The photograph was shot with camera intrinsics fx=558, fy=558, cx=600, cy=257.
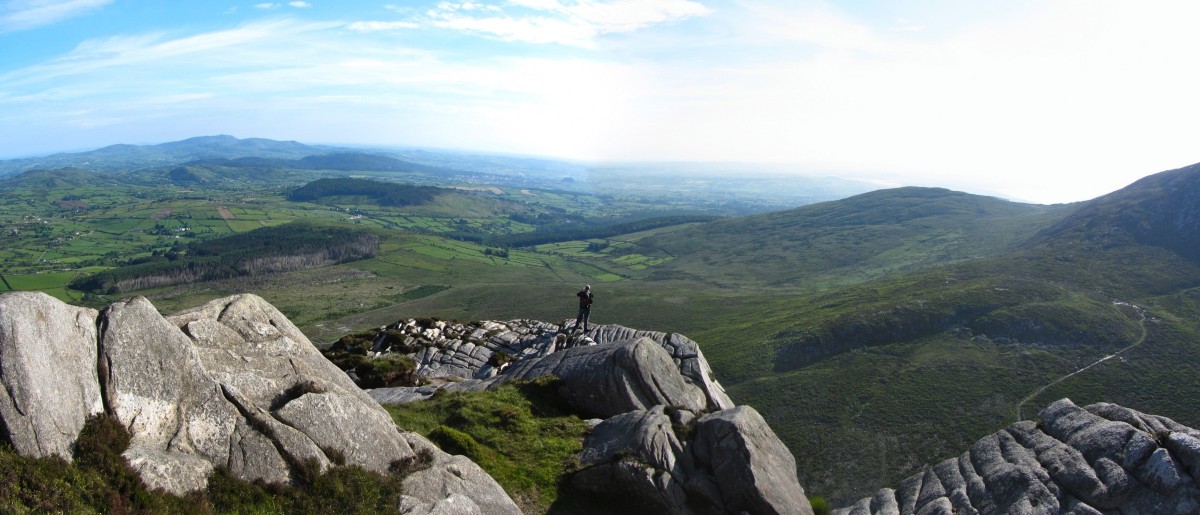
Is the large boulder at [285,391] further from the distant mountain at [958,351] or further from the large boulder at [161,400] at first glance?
the distant mountain at [958,351]

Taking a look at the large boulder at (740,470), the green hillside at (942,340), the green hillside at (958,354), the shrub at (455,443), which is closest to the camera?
the large boulder at (740,470)

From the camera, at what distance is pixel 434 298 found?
595 feet

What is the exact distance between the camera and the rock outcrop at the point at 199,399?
1592 cm

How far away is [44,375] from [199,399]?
409 centimetres

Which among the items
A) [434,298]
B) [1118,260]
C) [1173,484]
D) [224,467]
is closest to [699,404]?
[1173,484]

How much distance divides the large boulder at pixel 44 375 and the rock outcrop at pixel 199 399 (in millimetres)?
32

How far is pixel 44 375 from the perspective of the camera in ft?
52.3

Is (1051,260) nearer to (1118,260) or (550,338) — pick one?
(1118,260)

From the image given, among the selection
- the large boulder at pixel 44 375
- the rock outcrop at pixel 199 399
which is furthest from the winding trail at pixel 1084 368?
the large boulder at pixel 44 375

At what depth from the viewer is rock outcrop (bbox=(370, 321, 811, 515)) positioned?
2741cm

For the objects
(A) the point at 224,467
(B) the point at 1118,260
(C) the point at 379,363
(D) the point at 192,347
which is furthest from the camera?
(B) the point at 1118,260

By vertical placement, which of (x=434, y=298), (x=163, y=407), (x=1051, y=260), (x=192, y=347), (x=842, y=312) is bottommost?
(x=434, y=298)

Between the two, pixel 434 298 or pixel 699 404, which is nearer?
pixel 699 404

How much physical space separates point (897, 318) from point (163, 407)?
388 feet
